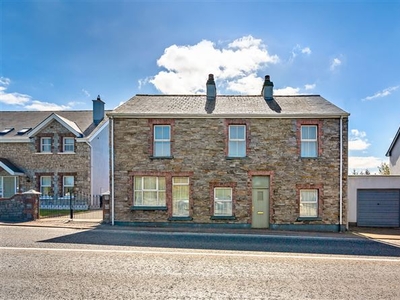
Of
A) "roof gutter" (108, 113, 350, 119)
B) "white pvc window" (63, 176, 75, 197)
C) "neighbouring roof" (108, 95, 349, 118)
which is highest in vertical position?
"neighbouring roof" (108, 95, 349, 118)

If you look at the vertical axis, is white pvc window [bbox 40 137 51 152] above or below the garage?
above

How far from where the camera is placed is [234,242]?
1137 centimetres

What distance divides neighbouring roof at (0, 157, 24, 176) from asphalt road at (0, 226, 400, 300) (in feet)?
39.4

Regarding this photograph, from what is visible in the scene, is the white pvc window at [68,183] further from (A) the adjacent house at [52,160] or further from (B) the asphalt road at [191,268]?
(B) the asphalt road at [191,268]

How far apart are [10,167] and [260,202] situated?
19877 millimetres

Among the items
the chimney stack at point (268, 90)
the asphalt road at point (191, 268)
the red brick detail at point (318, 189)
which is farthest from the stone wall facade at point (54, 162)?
the red brick detail at point (318, 189)

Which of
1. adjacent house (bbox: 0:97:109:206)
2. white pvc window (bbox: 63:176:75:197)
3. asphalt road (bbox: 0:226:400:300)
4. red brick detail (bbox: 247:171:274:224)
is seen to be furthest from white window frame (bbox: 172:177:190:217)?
white pvc window (bbox: 63:176:75:197)

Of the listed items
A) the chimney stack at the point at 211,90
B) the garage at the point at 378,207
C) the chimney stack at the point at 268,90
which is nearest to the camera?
the garage at the point at 378,207

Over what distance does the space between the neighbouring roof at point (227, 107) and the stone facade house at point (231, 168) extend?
11 centimetres

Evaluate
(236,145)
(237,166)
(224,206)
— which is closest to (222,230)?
(224,206)

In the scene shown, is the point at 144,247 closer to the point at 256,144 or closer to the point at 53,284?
the point at 53,284

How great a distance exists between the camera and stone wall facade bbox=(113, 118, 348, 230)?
15422mm

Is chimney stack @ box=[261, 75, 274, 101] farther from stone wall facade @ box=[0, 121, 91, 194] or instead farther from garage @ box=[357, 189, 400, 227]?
stone wall facade @ box=[0, 121, 91, 194]

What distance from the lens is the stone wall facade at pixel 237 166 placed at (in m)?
15.4
